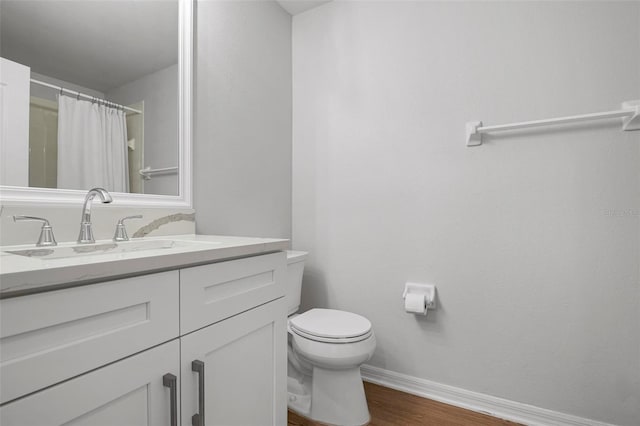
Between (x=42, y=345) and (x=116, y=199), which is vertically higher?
(x=116, y=199)

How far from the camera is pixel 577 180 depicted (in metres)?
1.41

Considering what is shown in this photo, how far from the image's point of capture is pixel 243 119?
1753mm

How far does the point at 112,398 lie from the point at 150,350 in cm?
11

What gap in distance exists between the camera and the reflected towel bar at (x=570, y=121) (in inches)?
50.3

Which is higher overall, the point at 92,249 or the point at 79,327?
the point at 92,249

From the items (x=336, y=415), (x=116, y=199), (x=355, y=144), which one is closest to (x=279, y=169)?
(x=355, y=144)

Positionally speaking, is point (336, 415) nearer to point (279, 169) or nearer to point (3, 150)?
point (279, 169)

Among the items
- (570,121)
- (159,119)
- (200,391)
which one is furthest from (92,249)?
(570,121)

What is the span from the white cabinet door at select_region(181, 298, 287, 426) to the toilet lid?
29 centimetres

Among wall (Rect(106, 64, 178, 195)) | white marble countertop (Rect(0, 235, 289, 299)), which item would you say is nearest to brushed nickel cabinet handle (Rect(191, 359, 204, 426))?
white marble countertop (Rect(0, 235, 289, 299))

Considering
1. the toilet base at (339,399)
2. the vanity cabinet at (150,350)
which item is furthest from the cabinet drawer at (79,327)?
the toilet base at (339,399)

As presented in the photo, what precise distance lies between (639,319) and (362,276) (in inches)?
47.9

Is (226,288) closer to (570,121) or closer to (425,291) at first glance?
(425,291)

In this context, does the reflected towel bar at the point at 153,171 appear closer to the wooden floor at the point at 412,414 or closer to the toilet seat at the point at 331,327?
the toilet seat at the point at 331,327
